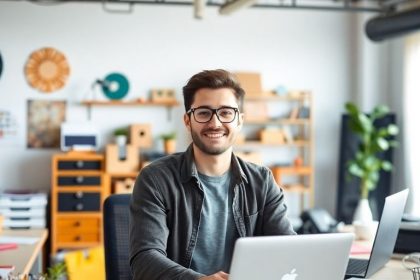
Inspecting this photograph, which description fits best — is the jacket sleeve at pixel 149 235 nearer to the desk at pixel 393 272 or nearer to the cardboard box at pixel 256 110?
the desk at pixel 393 272

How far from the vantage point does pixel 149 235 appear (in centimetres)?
231

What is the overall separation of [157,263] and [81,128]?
4.59 meters

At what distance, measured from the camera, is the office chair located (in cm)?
269

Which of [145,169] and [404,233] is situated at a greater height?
[145,169]

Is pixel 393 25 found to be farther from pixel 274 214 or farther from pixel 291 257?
pixel 291 257

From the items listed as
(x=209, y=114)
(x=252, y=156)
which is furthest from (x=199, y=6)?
(x=209, y=114)

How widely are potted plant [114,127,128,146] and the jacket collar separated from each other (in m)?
4.13

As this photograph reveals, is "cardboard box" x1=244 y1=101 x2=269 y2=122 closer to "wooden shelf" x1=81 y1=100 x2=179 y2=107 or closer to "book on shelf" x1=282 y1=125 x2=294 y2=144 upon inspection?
"book on shelf" x1=282 y1=125 x2=294 y2=144

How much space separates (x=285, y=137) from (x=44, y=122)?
101 inches

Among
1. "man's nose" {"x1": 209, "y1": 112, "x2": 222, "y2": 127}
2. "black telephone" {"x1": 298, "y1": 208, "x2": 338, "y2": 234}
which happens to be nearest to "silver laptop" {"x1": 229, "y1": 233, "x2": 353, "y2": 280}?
"man's nose" {"x1": 209, "y1": 112, "x2": 222, "y2": 127}

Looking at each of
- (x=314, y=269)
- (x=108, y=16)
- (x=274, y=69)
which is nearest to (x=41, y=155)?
(x=108, y=16)

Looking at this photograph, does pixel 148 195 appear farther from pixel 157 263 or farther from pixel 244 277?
pixel 244 277

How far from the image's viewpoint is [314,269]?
194 centimetres

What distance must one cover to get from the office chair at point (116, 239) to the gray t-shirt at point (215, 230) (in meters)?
0.40
